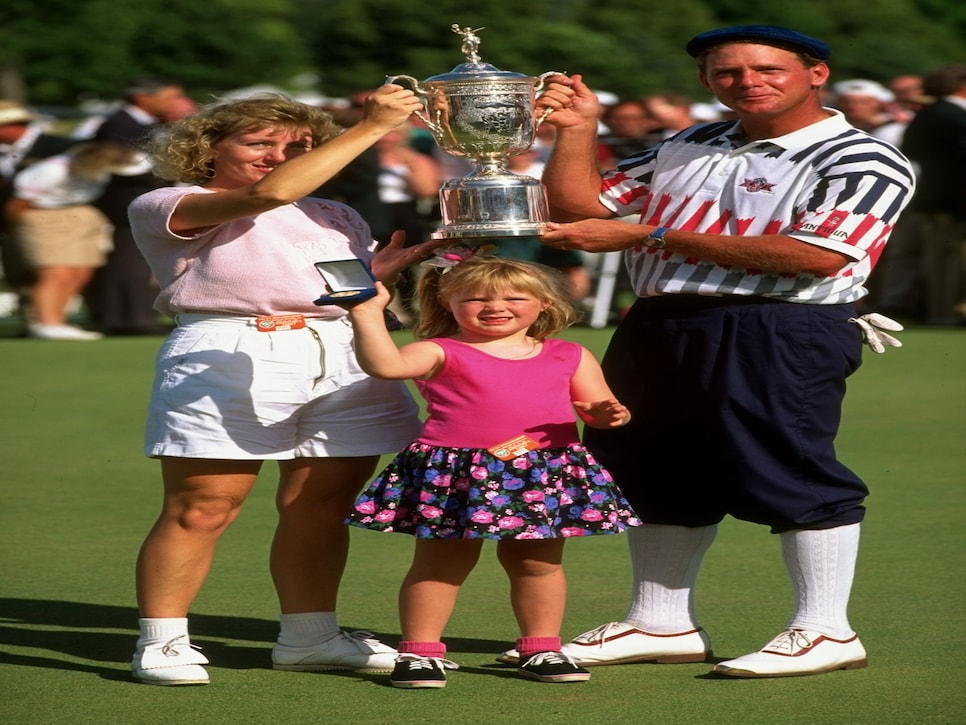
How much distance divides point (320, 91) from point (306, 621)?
39.5 meters

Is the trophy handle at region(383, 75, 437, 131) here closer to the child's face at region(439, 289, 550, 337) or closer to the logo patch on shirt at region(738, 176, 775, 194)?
the child's face at region(439, 289, 550, 337)

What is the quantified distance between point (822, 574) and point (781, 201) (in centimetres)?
102

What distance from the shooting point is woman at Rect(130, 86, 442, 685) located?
4613 mm

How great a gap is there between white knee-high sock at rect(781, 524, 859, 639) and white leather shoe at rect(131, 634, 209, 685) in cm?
162

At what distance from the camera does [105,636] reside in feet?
17.3

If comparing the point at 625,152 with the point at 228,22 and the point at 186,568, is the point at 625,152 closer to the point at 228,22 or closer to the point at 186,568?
the point at 186,568

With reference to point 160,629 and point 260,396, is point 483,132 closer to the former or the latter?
point 260,396

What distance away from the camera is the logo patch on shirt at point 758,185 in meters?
4.59

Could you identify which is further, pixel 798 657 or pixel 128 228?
pixel 128 228

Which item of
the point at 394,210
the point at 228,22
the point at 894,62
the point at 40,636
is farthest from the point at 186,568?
the point at 228,22

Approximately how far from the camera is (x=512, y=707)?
4.39 metres

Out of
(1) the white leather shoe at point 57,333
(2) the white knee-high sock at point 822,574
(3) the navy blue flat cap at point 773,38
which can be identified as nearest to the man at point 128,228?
(1) the white leather shoe at point 57,333

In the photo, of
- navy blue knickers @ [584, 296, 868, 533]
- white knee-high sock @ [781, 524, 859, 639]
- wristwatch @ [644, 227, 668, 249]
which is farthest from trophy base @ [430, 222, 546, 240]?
white knee-high sock @ [781, 524, 859, 639]

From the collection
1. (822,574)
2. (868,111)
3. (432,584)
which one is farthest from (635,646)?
(868,111)
